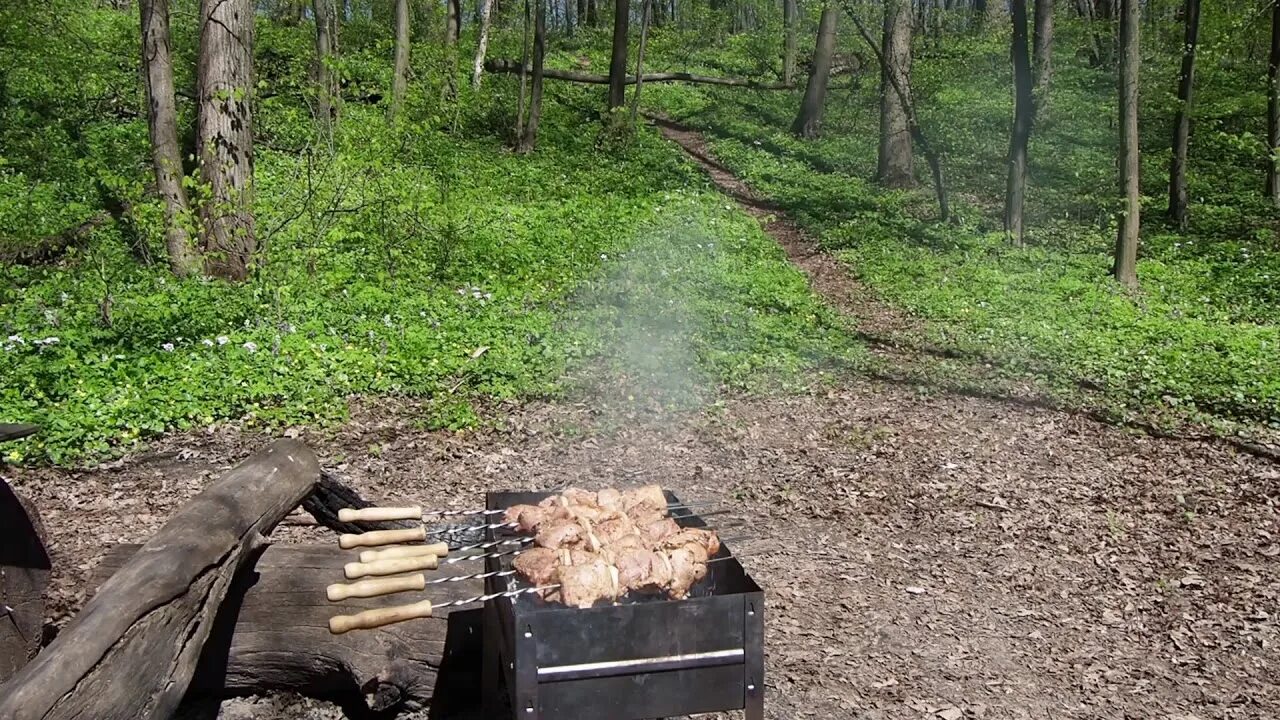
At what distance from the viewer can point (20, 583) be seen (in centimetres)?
429

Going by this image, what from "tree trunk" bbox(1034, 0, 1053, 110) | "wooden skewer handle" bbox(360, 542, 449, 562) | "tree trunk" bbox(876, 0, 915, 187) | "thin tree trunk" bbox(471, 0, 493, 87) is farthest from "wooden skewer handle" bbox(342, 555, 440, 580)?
"thin tree trunk" bbox(471, 0, 493, 87)

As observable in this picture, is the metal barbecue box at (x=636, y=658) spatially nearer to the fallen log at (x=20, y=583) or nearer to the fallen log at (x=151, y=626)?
the fallen log at (x=151, y=626)

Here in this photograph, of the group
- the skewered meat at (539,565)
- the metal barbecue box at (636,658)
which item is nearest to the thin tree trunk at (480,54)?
the skewered meat at (539,565)

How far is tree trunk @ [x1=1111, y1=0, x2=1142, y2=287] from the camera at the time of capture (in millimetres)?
12180

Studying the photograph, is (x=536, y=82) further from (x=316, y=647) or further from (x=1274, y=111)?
(x=316, y=647)

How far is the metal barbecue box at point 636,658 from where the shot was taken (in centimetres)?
324

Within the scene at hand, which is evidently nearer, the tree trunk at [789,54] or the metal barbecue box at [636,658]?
the metal barbecue box at [636,658]

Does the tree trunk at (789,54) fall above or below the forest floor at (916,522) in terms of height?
above

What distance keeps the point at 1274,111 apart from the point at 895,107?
21.2 ft

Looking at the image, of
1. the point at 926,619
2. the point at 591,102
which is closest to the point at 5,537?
the point at 926,619

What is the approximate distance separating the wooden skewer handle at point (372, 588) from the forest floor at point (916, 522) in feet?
4.05

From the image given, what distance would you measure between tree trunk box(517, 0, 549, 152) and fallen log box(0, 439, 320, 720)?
16565 millimetres

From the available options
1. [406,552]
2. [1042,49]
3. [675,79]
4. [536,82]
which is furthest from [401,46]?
[406,552]

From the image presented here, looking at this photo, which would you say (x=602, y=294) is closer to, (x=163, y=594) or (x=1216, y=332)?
(x=1216, y=332)
